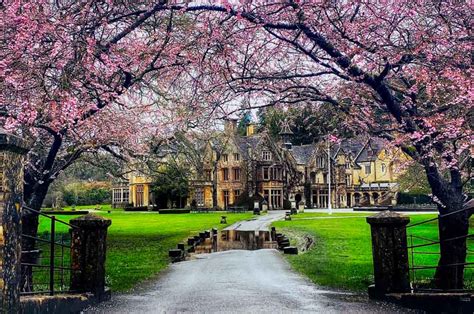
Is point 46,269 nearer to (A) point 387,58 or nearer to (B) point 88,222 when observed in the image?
(B) point 88,222

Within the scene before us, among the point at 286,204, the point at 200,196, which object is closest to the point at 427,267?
the point at 286,204

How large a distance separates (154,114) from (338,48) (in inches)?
332

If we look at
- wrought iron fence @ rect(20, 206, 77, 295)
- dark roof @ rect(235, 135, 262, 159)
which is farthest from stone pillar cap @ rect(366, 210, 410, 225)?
dark roof @ rect(235, 135, 262, 159)

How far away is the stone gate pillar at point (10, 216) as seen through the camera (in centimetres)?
452

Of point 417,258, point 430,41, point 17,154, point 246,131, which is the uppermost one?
point 246,131

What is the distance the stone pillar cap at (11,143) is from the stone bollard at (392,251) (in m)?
6.14

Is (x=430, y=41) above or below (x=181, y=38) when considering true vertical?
below

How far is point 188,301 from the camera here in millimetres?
9469

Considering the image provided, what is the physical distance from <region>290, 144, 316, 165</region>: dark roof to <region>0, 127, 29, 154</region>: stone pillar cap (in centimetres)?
6601

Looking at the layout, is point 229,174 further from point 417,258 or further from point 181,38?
point 181,38

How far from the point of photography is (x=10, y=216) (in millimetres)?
4695

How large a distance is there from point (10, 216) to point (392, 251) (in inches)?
255

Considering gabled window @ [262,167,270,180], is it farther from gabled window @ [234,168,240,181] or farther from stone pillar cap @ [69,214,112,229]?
stone pillar cap @ [69,214,112,229]

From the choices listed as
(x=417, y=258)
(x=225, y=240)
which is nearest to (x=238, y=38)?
(x=417, y=258)
